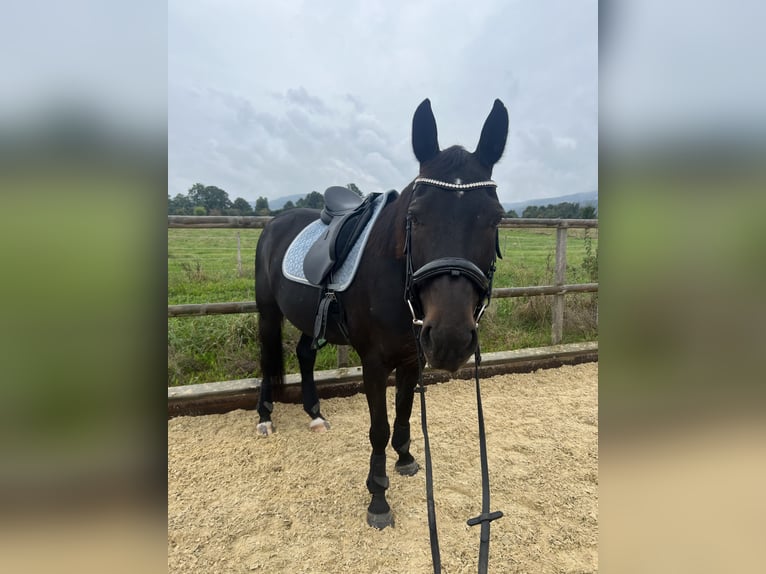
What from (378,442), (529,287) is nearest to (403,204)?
(378,442)

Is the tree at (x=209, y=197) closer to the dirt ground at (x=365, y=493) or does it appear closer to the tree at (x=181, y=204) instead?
the tree at (x=181, y=204)

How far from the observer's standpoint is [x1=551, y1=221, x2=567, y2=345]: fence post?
4.68 meters

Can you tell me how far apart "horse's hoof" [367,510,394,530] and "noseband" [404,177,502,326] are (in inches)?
46.8

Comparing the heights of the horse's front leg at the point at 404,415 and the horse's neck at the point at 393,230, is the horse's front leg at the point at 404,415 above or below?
below

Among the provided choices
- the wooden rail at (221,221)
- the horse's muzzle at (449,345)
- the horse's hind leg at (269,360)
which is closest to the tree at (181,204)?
the wooden rail at (221,221)

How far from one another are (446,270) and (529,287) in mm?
3473

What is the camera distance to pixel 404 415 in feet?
8.10

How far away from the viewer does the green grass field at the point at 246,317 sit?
3.85 m

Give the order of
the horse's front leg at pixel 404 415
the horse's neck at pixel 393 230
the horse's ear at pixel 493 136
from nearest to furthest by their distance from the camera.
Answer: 1. the horse's ear at pixel 493 136
2. the horse's neck at pixel 393 230
3. the horse's front leg at pixel 404 415

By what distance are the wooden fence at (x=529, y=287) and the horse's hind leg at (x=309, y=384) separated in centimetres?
63
